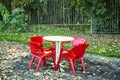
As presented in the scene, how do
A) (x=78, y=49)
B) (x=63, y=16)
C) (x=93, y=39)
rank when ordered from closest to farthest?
(x=78, y=49) → (x=93, y=39) → (x=63, y=16)

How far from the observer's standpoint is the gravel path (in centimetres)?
811

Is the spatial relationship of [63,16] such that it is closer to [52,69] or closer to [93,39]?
[93,39]

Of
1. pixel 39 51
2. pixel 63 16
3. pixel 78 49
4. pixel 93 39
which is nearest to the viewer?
pixel 78 49

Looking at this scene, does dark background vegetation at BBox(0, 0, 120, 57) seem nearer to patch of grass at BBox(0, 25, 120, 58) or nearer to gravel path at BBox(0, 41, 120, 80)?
patch of grass at BBox(0, 25, 120, 58)

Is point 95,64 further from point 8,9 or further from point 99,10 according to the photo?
point 8,9

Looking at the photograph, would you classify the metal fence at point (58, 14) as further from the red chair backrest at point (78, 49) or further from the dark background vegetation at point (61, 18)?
the red chair backrest at point (78, 49)

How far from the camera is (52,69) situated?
8766 millimetres

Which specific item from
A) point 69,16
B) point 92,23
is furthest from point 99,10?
point 69,16

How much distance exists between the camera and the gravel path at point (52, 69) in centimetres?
811

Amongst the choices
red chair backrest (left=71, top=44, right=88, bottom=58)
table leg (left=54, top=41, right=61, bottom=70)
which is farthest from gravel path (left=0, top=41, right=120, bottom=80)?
red chair backrest (left=71, top=44, right=88, bottom=58)

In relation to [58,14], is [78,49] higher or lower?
lower

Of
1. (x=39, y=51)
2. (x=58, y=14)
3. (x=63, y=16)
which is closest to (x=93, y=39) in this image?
(x=63, y=16)

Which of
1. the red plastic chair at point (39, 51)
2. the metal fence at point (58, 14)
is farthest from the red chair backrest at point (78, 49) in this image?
the metal fence at point (58, 14)

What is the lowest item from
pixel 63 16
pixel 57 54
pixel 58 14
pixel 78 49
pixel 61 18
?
pixel 57 54
